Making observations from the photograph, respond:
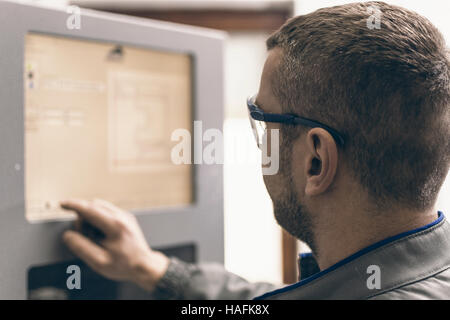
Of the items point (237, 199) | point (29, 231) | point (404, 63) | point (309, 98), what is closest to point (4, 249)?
point (29, 231)

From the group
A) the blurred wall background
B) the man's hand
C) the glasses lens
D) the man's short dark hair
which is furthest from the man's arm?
the blurred wall background

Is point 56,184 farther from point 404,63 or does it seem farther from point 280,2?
point 280,2

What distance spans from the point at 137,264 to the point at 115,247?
61 millimetres

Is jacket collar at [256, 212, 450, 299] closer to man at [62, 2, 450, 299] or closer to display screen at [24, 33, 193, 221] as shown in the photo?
man at [62, 2, 450, 299]

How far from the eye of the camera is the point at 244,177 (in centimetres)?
181

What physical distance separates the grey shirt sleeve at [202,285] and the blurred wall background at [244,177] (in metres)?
0.68

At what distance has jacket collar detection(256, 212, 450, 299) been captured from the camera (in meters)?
0.64

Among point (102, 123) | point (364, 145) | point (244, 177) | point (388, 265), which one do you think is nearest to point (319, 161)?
point (364, 145)

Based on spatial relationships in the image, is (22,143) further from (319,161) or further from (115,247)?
(319,161)

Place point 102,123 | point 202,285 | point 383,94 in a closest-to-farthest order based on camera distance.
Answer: point 383,94 < point 102,123 < point 202,285

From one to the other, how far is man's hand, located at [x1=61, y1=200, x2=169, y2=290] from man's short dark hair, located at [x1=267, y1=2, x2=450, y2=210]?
0.41 meters

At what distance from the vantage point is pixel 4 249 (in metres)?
0.77

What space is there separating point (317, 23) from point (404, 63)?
14 centimetres

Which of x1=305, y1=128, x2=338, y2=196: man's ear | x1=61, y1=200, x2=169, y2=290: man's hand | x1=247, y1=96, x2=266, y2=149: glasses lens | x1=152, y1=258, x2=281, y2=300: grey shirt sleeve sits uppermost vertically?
x1=247, y1=96, x2=266, y2=149: glasses lens
